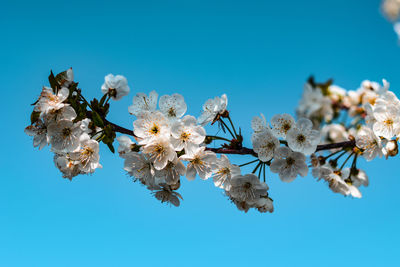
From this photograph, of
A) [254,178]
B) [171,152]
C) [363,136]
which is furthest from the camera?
[363,136]

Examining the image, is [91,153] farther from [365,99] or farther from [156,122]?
[365,99]

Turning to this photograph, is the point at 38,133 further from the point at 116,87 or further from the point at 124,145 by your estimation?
the point at 116,87

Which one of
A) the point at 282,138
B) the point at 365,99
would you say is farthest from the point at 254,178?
the point at 365,99

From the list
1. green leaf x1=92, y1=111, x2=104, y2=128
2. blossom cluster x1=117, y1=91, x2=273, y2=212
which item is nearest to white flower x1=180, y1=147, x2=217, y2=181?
blossom cluster x1=117, y1=91, x2=273, y2=212

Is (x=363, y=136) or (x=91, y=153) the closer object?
(x=91, y=153)

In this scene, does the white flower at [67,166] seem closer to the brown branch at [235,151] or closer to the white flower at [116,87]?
the white flower at [116,87]

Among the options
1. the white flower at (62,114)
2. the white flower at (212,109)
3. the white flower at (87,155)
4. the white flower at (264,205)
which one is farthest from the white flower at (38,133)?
the white flower at (264,205)

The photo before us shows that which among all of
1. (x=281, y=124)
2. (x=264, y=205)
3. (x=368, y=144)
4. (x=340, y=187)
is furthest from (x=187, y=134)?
(x=340, y=187)
